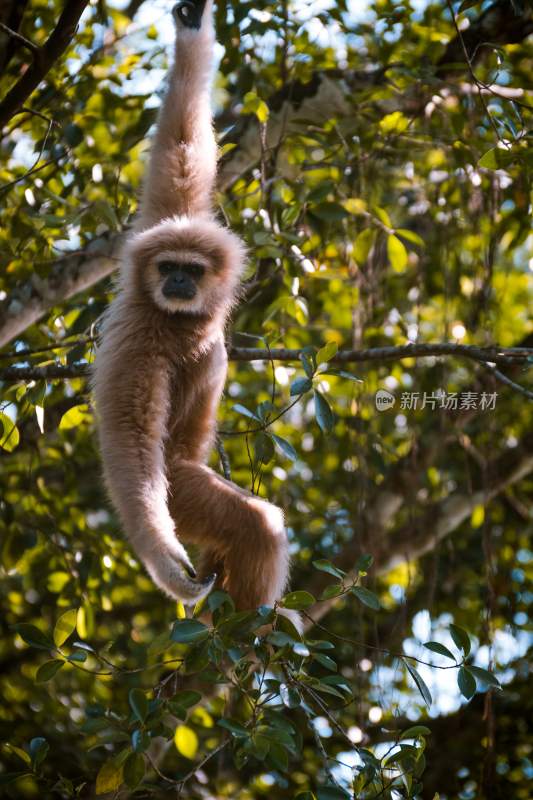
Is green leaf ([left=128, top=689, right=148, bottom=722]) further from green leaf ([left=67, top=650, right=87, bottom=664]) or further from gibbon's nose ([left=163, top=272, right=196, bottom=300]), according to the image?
gibbon's nose ([left=163, top=272, right=196, bottom=300])

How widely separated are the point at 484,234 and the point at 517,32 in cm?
144

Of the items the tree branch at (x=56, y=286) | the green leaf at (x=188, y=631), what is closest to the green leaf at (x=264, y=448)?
the green leaf at (x=188, y=631)

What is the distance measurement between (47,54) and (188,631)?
7.57 ft

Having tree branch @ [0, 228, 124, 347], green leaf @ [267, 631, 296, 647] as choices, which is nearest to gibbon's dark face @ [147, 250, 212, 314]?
tree branch @ [0, 228, 124, 347]

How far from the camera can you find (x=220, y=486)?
3.57 meters

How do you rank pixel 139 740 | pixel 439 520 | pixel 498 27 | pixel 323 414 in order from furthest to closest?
pixel 439 520, pixel 498 27, pixel 323 414, pixel 139 740

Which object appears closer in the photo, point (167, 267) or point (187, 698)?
point (187, 698)

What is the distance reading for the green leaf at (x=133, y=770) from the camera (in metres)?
2.61

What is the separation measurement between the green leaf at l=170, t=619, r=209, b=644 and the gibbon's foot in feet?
10.1

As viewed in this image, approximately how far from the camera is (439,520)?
5645 millimetres

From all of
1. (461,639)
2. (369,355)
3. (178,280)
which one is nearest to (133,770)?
(461,639)

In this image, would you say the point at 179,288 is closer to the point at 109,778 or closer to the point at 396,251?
the point at 396,251

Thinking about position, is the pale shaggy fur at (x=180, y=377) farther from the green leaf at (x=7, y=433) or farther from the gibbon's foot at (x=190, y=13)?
the green leaf at (x=7, y=433)

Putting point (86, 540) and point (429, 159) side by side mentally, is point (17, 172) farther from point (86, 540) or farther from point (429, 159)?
point (429, 159)
